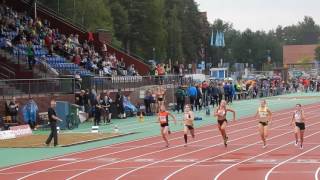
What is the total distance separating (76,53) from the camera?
47.7 metres

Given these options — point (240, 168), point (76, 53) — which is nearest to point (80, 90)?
point (76, 53)

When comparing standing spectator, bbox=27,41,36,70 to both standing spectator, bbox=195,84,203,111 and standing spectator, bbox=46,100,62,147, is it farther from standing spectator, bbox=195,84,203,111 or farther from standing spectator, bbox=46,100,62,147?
standing spectator, bbox=46,100,62,147

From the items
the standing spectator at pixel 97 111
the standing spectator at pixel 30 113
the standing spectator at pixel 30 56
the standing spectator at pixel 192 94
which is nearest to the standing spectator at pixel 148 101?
the standing spectator at pixel 192 94

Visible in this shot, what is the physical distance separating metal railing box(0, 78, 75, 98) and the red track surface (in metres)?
8.94

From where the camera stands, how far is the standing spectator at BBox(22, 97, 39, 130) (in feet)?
110

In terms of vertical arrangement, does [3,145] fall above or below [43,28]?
below

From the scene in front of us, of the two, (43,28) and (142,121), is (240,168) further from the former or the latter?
(43,28)

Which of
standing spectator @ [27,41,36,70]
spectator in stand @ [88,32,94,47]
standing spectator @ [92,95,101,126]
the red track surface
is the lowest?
the red track surface

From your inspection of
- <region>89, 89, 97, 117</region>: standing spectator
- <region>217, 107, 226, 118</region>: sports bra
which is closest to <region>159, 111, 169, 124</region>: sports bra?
<region>217, 107, 226, 118</region>: sports bra

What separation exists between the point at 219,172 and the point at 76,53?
3100 centimetres

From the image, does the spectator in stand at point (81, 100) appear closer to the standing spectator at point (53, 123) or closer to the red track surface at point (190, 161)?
the red track surface at point (190, 161)

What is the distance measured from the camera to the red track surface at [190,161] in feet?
58.2

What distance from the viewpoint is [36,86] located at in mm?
36406

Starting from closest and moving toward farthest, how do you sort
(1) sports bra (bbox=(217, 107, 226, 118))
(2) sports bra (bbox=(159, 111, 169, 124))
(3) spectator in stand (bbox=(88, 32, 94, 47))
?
(1) sports bra (bbox=(217, 107, 226, 118)) → (2) sports bra (bbox=(159, 111, 169, 124)) → (3) spectator in stand (bbox=(88, 32, 94, 47))
